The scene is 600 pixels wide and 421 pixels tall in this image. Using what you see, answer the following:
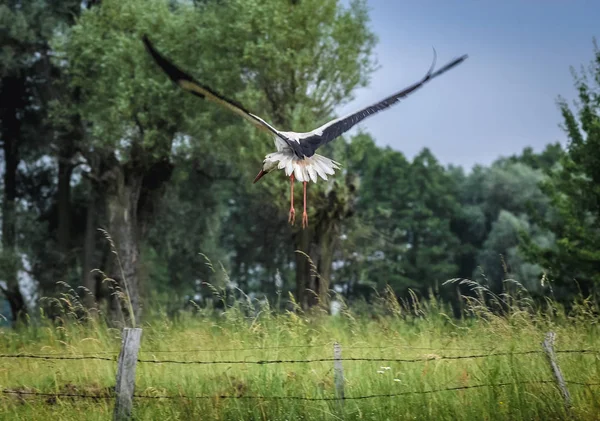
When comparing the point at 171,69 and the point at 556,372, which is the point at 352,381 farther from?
the point at 171,69

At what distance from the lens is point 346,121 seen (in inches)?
444

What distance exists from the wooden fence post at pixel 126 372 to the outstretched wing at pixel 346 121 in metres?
4.00

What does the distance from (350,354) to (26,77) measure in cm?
2090

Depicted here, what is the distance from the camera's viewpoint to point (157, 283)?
3672 centimetres

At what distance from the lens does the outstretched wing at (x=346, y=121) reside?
34.3ft

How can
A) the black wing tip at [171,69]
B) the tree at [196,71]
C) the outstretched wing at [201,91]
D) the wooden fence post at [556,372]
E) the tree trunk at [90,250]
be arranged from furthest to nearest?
the tree trunk at [90,250], the tree at [196,71], the black wing tip at [171,69], the outstretched wing at [201,91], the wooden fence post at [556,372]

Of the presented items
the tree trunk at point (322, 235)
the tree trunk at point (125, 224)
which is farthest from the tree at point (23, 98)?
the tree trunk at point (322, 235)

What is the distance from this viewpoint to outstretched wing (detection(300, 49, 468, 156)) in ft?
34.3

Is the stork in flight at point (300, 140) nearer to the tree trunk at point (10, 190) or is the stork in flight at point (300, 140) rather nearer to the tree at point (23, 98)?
the tree at point (23, 98)

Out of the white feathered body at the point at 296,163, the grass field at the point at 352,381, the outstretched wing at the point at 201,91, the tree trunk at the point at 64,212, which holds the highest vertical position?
the tree trunk at the point at 64,212

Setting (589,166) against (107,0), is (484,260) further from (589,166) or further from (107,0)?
(107,0)

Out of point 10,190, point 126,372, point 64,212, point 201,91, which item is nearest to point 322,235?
point 64,212

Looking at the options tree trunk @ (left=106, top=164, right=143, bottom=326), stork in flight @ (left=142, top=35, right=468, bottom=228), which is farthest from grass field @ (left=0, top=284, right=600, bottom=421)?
tree trunk @ (left=106, top=164, right=143, bottom=326)

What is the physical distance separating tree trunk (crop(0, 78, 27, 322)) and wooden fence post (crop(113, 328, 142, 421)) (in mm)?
19533
